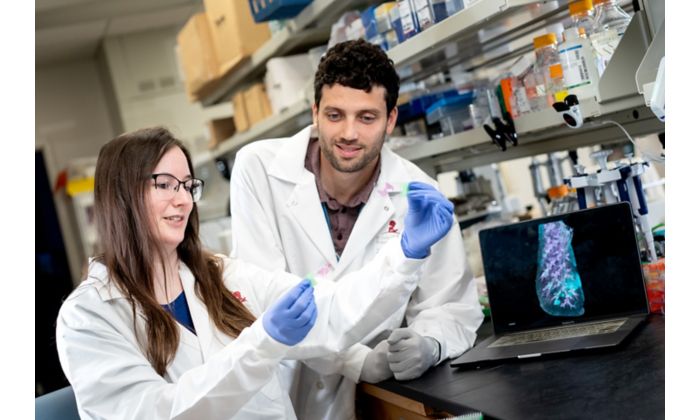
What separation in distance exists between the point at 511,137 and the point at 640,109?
0.38 metres

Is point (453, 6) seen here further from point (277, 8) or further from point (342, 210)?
point (277, 8)

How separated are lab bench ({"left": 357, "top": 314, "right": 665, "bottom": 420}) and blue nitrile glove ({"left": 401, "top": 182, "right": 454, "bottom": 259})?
0.99ft

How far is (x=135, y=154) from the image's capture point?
1.89m

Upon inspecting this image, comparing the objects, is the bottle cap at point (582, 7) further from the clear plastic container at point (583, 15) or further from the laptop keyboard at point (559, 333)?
the laptop keyboard at point (559, 333)

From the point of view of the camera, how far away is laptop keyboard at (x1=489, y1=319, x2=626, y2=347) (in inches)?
74.7

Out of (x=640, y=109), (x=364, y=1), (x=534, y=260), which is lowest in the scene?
(x=534, y=260)

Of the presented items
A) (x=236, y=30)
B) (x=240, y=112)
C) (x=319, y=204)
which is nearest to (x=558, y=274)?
(x=319, y=204)

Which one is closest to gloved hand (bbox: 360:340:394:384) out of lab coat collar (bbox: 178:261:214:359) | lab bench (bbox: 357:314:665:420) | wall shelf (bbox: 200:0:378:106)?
lab bench (bbox: 357:314:665:420)

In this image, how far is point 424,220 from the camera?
72.7 inches
